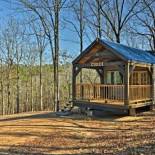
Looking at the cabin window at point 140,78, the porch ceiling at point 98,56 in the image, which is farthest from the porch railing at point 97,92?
the cabin window at point 140,78

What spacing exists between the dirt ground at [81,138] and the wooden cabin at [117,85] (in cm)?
200

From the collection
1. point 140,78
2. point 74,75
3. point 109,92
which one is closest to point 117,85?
point 109,92

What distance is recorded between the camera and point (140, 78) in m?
22.2

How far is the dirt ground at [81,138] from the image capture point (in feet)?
29.7

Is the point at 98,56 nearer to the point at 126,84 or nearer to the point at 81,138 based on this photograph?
the point at 126,84

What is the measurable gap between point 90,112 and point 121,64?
3577mm

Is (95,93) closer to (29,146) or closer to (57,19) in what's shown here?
(57,19)

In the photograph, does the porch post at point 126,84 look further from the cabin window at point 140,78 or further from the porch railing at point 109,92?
the cabin window at point 140,78

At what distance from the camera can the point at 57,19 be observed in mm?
23891

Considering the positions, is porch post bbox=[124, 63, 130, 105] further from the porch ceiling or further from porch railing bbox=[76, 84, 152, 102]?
the porch ceiling

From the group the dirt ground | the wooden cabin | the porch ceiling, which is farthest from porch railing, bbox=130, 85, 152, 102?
the dirt ground

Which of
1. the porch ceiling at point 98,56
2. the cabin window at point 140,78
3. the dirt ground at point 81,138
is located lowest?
the dirt ground at point 81,138

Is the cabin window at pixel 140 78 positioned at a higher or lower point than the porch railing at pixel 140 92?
higher

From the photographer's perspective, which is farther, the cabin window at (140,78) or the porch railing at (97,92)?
the cabin window at (140,78)
